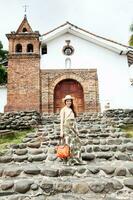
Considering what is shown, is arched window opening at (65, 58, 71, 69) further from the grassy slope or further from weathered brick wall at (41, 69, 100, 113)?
the grassy slope

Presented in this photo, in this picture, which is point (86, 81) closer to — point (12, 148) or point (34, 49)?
point (34, 49)

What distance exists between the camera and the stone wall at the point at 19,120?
12.4m

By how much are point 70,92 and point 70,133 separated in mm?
11535

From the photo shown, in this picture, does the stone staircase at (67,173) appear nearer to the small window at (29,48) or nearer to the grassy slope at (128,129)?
the grassy slope at (128,129)

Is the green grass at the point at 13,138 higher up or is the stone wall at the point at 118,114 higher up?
the stone wall at the point at 118,114

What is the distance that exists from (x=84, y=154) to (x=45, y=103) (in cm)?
1049

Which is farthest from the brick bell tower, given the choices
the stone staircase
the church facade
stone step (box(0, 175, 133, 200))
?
stone step (box(0, 175, 133, 200))

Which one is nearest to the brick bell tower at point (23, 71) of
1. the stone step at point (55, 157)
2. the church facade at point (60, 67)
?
the church facade at point (60, 67)

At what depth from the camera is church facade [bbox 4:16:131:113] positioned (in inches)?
721

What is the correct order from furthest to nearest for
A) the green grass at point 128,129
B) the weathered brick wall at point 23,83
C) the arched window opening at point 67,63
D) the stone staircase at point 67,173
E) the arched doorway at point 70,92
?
the arched window opening at point 67,63 < the arched doorway at point 70,92 < the weathered brick wall at point 23,83 < the green grass at point 128,129 < the stone staircase at point 67,173

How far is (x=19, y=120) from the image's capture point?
13.0m

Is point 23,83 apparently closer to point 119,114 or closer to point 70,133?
point 119,114

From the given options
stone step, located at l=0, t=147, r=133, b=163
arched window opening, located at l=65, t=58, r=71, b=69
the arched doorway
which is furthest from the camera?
arched window opening, located at l=65, t=58, r=71, b=69

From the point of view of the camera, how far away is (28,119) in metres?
13.0
